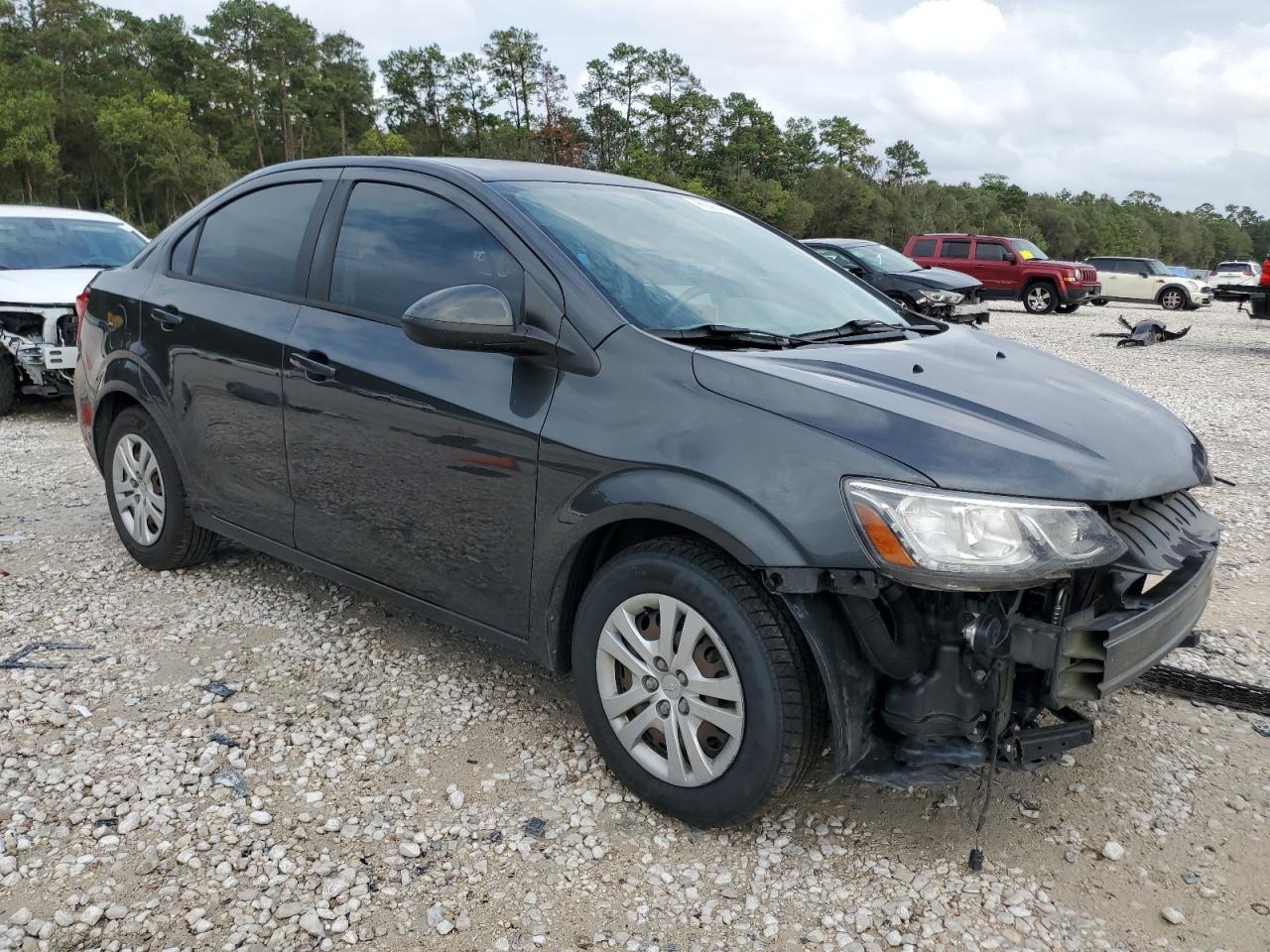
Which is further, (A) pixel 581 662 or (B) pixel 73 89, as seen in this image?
(B) pixel 73 89

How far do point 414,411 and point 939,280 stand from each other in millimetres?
15482

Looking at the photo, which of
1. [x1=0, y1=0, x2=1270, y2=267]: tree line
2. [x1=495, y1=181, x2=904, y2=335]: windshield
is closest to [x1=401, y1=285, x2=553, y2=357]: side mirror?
[x1=495, y1=181, x2=904, y2=335]: windshield

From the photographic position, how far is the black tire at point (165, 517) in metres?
4.21

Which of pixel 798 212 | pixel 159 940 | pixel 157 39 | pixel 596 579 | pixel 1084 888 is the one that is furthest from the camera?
pixel 157 39


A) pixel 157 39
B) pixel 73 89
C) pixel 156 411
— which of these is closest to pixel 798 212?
pixel 73 89

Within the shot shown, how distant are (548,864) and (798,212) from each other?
2616 inches

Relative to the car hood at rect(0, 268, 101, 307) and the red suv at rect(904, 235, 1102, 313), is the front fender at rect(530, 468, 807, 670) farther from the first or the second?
the red suv at rect(904, 235, 1102, 313)

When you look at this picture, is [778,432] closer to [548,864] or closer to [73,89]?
[548,864]

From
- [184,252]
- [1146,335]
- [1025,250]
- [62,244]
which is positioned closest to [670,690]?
[184,252]

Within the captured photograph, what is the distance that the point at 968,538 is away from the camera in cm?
223

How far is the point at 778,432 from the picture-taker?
7.93ft

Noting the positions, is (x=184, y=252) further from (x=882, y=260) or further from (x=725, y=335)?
(x=882, y=260)

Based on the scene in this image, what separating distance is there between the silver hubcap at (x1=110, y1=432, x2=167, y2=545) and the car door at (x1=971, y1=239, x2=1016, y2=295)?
23.6 metres

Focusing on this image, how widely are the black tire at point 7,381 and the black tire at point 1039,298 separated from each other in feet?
73.8
